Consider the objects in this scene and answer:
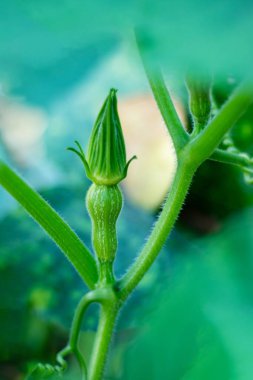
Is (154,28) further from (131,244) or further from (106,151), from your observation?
(131,244)

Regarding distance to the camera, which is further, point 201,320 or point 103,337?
point 201,320

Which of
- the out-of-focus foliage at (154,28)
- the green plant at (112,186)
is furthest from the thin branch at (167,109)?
the out-of-focus foliage at (154,28)

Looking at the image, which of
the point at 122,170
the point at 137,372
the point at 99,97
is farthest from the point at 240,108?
the point at 99,97

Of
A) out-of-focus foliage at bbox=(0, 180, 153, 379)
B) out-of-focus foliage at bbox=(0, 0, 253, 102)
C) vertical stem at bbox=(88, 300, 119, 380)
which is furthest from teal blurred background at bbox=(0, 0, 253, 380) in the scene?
out-of-focus foliage at bbox=(0, 0, 253, 102)

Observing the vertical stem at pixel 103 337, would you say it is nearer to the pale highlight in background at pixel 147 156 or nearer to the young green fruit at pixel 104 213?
the young green fruit at pixel 104 213

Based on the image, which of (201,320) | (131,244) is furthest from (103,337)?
(131,244)
